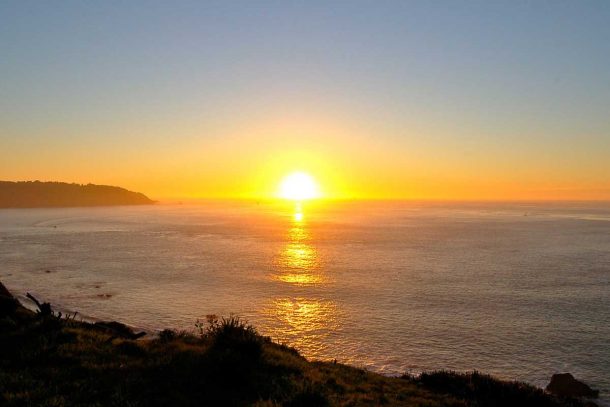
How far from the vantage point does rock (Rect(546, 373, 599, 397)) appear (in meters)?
20.4

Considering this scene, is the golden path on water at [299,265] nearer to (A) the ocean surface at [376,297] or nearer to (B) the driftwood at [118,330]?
(A) the ocean surface at [376,297]

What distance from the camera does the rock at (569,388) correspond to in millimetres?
20422

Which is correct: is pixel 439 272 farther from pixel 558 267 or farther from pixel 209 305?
pixel 209 305

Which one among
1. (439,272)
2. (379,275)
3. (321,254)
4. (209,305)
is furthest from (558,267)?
(209,305)

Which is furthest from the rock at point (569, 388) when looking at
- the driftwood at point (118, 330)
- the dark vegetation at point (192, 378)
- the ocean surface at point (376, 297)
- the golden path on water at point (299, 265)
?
the golden path on water at point (299, 265)

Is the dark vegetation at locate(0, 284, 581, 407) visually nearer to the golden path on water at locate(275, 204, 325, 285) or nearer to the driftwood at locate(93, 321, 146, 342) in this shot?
the driftwood at locate(93, 321, 146, 342)

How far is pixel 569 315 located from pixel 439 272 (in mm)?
21996

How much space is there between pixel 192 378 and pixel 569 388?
17.7 m

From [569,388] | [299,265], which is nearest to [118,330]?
[569,388]

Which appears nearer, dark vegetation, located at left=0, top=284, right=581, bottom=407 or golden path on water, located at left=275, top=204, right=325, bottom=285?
dark vegetation, located at left=0, top=284, right=581, bottom=407

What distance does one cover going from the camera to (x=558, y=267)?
60.3 metres

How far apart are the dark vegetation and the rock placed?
308cm

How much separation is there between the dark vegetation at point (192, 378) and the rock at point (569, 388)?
3077 mm

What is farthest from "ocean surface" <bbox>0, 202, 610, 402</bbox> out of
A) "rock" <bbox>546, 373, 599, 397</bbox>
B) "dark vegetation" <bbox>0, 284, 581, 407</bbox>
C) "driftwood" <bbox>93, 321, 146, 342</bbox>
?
"dark vegetation" <bbox>0, 284, 581, 407</bbox>
